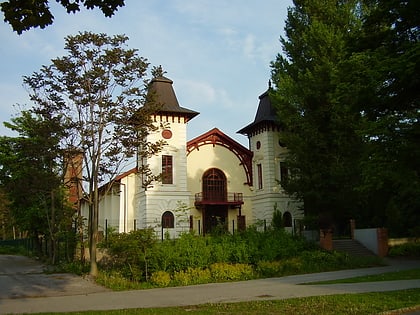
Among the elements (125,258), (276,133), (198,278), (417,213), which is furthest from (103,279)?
(276,133)

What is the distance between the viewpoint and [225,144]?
3778 centimetres

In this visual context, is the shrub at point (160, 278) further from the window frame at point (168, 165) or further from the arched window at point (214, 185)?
the arched window at point (214, 185)

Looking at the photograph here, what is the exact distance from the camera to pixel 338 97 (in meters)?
19.2

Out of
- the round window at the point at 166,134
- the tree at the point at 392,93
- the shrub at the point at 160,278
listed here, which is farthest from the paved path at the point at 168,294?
the round window at the point at 166,134

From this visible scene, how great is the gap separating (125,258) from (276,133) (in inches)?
861

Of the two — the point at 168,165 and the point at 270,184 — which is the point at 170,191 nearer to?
the point at 168,165

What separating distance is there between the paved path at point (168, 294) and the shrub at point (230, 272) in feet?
4.53

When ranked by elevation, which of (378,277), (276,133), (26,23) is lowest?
(378,277)

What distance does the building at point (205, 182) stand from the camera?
33.0 meters

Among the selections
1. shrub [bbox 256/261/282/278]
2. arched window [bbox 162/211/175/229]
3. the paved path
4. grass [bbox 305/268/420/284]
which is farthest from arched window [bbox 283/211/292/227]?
the paved path

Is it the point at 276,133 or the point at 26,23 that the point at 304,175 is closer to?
the point at 276,133

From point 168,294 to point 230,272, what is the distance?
4.87 meters

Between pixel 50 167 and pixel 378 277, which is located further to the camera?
pixel 50 167

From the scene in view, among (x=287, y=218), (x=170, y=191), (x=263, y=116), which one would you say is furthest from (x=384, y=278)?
(x=263, y=116)
